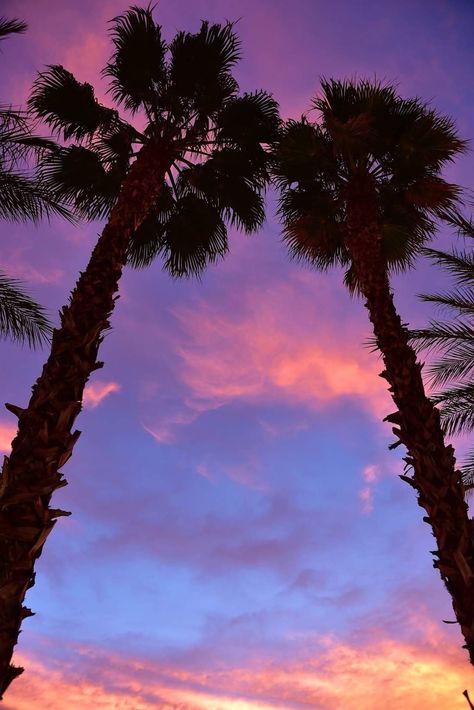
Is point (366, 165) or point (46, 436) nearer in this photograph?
point (46, 436)

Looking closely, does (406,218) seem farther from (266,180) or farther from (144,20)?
(144,20)

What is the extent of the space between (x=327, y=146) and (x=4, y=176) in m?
6.29

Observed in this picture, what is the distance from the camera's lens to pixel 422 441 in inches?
264

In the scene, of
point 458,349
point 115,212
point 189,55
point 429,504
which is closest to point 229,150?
point 189,55

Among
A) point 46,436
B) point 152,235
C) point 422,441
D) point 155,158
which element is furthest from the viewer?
point 152,235

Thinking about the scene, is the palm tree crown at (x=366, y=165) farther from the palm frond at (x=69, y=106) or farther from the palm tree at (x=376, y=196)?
the palm frond at (x=69, y=106)

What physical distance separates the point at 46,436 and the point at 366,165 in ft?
27.3

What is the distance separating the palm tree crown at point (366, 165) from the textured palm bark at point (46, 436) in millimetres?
4686

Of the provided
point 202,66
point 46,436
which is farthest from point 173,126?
point 46,436

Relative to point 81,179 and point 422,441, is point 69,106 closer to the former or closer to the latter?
point 81,179

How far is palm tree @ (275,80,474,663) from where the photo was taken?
24.7ft

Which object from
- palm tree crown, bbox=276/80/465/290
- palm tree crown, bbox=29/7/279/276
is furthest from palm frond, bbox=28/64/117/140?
palm tree crown, bbox=276/80/465/290

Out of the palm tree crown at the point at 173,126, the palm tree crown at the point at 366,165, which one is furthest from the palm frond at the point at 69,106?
the palm tree crown at the point at 366,165

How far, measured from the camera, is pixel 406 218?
443 inches
